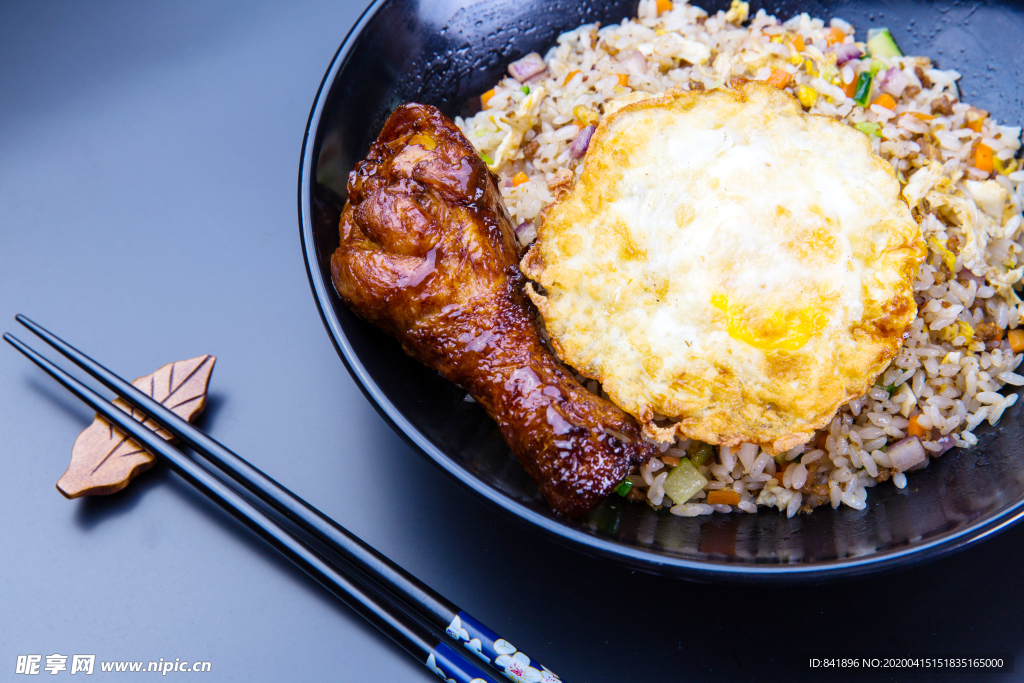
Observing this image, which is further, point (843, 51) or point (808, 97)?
point (843, 51)

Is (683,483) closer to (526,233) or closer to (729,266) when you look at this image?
(729,266)

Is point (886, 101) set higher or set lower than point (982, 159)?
higher

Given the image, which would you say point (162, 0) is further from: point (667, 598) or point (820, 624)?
point (820, 624)

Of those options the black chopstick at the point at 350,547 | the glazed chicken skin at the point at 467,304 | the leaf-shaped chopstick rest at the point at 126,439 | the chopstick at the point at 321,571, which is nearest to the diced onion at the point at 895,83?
the glazed chicken skin at the point at 467,304

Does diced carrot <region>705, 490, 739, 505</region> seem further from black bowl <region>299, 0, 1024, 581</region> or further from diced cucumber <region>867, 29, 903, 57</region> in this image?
diced cucumber <region>867, 29, 903, 57</region>

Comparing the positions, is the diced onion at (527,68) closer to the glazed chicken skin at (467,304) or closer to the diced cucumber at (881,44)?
the glazed chicken skin at (467,304)

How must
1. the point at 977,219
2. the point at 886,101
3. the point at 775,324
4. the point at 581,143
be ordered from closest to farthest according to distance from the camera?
the point at 775,324
the point at 977,219
the point at 581,143
the point at 886,101

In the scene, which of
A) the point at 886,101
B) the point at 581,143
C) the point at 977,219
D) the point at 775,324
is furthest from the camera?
the point at 886,101

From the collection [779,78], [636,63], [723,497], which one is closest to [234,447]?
[723,497]
